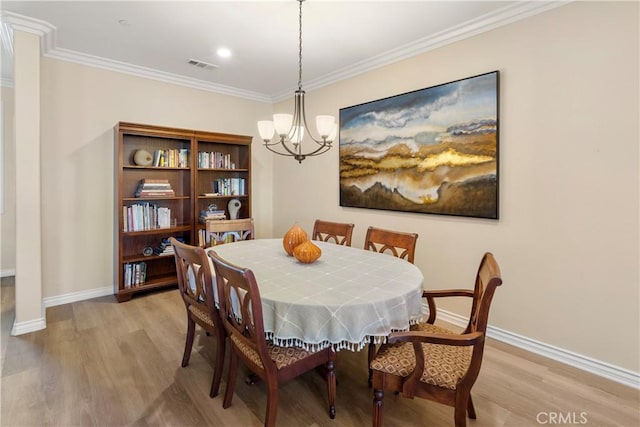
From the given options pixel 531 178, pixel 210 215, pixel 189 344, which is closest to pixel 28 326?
pixel 189 344

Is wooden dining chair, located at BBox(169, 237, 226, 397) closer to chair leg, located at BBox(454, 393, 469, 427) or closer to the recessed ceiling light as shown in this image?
chair leg, located at BBox(454, 393, 469, 427)

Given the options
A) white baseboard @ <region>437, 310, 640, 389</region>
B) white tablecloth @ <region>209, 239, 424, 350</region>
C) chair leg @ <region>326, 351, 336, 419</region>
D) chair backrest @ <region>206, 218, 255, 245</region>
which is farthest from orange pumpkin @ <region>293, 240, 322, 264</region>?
white baseboard @ <region>437, 310, 640, 389</region>

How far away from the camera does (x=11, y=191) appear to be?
418 cm

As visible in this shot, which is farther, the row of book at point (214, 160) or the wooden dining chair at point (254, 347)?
the row of book at point (214, 160)

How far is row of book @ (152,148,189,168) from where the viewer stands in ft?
12.3

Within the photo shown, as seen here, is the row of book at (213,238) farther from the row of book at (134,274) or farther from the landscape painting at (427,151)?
the landscape painting at (427,151)

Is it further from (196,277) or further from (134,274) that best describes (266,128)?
(134,274)

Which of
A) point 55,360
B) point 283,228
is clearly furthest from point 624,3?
point 55,360

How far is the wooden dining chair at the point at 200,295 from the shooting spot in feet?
5.90

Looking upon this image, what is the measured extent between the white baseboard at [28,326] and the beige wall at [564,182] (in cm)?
358

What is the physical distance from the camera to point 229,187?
172 inches

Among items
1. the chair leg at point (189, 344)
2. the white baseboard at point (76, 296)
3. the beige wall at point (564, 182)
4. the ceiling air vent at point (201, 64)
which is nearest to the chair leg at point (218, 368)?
the chair leg at point (189, 344)

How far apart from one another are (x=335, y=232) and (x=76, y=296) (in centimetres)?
285

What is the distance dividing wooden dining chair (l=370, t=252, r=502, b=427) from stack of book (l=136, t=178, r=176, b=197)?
3.09 m
